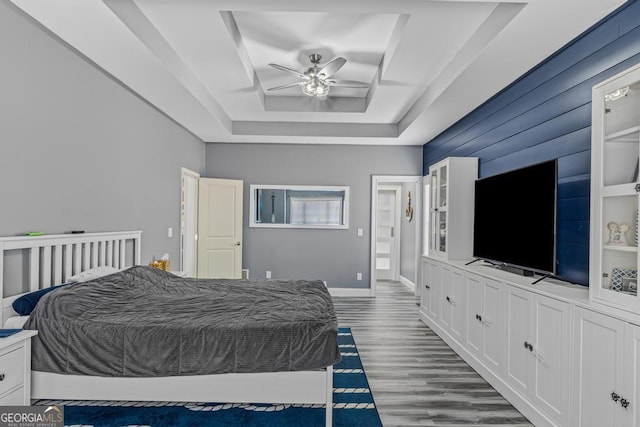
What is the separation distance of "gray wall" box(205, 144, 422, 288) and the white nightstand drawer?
4543mm

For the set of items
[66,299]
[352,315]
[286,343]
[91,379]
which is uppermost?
[66,299]

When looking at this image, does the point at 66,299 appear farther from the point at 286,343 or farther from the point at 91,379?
the point at 286,343

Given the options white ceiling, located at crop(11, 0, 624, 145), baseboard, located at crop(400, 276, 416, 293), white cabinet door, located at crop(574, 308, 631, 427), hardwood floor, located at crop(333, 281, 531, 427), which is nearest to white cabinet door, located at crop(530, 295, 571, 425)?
white cabinet door, located at crop(574, 308, 631, 427)

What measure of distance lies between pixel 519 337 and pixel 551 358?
1.18ft

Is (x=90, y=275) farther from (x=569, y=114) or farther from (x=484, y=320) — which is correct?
(x=569, y=114)

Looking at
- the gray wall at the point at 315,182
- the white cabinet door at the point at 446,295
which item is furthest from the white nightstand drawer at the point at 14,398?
the gray wall at the point at 315,182

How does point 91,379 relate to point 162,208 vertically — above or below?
below

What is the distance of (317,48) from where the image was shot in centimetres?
394

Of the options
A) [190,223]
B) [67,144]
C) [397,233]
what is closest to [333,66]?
[67,144]

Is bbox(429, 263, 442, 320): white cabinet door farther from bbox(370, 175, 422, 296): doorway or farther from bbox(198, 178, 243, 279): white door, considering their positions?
bbox(198, 178, 243, 279): white door

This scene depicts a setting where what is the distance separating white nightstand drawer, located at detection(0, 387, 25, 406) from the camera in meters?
1.88

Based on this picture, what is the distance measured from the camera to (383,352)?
375 centimetres

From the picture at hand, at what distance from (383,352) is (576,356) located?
6.22 feet

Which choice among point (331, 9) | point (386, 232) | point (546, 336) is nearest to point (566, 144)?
point (546, 336)
